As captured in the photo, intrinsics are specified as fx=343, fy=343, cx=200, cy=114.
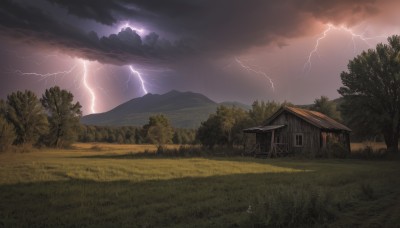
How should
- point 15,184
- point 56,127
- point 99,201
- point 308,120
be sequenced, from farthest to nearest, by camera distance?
point 56,127 < point 308,120 < point 15,184 < point 99,201

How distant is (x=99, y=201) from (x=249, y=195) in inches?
195

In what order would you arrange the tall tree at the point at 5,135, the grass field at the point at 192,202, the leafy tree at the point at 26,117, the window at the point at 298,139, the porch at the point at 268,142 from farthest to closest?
the leafy tree at the point at 26,117 < the tall tree at the point at 5,135 < the window at the point at 298,139 < the porch at the point at 268,142 < the grass field at the point at 192,202

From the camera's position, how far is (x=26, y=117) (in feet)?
190

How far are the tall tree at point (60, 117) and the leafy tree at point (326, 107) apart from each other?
150 feet

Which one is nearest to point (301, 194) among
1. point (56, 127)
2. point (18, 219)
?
point (18, 219)

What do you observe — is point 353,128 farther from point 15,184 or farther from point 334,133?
point 15,184

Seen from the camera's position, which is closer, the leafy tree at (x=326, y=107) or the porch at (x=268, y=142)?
the porch at (x=268, y=142)

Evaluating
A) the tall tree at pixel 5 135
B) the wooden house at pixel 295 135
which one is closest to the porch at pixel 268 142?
the wooden house at pixel 295 135

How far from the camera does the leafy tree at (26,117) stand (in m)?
57.2

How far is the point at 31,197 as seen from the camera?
1202 centimetres

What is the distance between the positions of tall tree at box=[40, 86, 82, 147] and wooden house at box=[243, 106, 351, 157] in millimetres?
40338

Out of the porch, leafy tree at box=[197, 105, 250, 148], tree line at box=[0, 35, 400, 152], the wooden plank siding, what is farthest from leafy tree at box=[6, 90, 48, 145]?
the wooden plank siding

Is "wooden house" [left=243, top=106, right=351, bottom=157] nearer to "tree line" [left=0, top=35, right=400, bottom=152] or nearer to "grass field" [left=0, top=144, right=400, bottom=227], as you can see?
"tree line" [left=0, top=35, right=400, bottom=152]

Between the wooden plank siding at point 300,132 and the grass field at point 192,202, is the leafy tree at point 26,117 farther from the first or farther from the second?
the grass field at point 192,202
